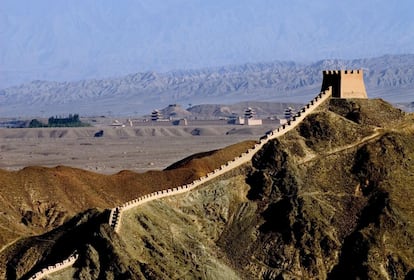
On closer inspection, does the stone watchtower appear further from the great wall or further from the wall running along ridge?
the wall running along ridge

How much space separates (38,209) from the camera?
3533 inches

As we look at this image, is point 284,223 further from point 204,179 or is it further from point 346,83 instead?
point 346,83

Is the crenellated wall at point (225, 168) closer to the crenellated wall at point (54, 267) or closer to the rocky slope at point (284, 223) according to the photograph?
the rocky slope at point (284, 223)

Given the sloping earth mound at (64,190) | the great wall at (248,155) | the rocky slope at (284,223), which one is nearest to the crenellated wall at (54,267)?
the great wall at (248,155)

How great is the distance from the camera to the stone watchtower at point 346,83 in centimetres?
7924

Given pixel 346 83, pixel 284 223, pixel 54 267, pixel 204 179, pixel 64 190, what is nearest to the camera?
pixel 54 267

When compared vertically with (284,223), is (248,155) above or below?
above

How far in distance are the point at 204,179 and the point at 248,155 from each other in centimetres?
377

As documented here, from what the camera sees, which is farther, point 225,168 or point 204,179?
point 225,168

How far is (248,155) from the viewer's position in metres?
74.1

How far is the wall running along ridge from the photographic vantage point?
6056 cm

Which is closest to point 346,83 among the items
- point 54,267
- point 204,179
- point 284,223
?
point 204,179

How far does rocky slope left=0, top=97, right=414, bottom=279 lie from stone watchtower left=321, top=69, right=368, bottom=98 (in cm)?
274

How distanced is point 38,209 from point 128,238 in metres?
28.0
